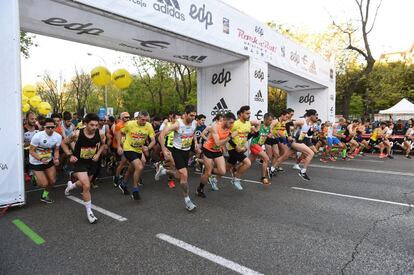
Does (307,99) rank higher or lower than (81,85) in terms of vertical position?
lower

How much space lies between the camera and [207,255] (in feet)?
11.1

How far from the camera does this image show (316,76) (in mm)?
17391

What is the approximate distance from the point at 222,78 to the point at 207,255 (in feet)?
30.8

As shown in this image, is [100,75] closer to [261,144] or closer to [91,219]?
[261,144]

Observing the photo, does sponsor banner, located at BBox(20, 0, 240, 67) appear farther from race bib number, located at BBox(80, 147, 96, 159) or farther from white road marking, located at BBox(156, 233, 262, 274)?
white road marking, located at BBox(156, 233, 262, 274)

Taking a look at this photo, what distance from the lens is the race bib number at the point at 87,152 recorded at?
4871mm

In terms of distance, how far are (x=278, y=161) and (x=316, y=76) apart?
36.0 ft

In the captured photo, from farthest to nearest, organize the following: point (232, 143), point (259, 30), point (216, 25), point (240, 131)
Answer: point (259, 30), point (216, 25), point (232, 143), point (240, 131)

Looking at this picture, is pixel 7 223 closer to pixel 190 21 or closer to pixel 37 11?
pixel 37 11

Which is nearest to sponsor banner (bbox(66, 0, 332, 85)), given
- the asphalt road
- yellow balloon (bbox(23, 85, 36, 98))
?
the asphalt road

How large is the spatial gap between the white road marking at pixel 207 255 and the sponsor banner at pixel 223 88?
8.12 m

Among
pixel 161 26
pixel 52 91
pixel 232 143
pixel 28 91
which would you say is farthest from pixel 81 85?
pixel 232 143

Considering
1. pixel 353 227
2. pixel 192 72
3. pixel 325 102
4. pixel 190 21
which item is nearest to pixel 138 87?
pixel 192 72

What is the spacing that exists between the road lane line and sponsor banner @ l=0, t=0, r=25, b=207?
81 cm
